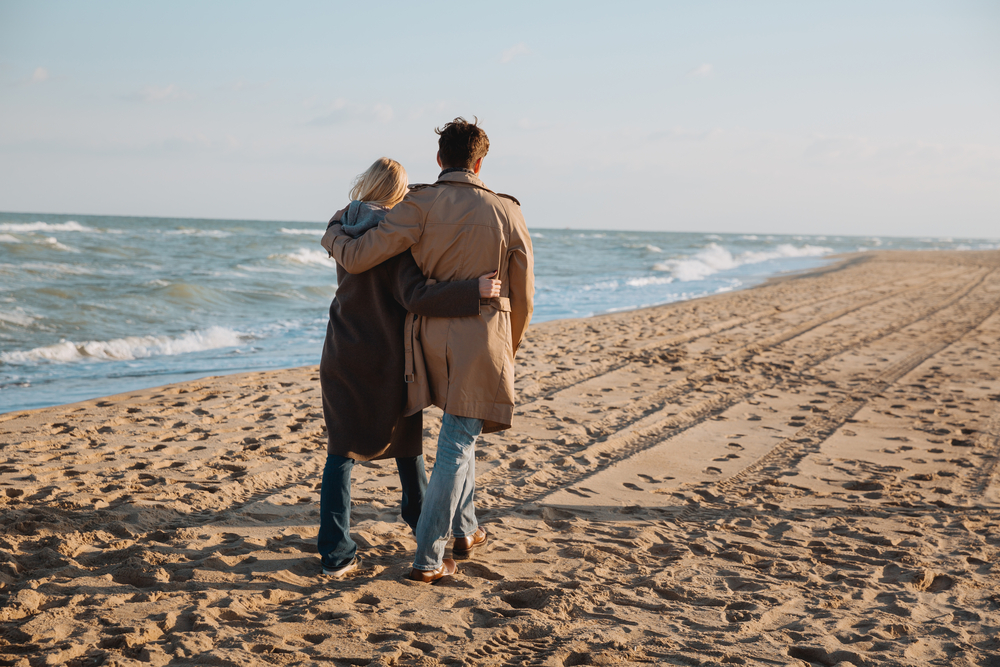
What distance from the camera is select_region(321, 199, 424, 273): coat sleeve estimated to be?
2.50 meters

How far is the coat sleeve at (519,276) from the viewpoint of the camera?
8.65 ft

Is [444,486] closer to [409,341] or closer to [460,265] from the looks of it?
[409,341]

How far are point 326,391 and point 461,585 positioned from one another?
989mm

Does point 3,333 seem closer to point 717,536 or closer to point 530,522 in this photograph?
point 530,522

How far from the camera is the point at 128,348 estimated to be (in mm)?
9039

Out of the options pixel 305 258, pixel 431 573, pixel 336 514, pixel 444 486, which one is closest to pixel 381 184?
pixel 444 486

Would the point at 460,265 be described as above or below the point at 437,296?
above

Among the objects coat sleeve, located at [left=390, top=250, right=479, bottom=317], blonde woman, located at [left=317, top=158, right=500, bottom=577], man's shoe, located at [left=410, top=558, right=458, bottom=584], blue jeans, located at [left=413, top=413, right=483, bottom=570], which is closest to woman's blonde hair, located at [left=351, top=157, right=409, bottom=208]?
blonde woman, located at [left=317, top=158, right=500, bottom=577]

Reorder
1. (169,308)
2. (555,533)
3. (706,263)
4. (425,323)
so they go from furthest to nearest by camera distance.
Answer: (706,263) → (169,308) → (555,533) → (425,323)

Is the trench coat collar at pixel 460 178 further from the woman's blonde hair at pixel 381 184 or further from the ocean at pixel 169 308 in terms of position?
the ocean at pixel 169 308

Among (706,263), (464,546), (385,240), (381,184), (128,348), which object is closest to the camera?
(385,240)

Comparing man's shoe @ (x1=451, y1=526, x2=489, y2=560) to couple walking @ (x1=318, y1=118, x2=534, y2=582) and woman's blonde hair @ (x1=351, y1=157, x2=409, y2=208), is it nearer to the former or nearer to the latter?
couple walking @ (x1=318, y1=118, x2=534, y2=582)

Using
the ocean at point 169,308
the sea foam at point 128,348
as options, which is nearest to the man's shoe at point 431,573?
the ocean at point 169,308

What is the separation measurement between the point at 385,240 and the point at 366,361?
509mm
